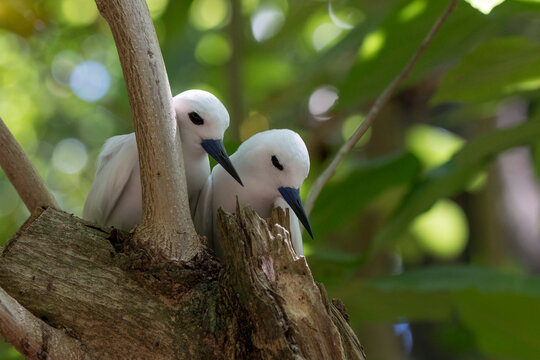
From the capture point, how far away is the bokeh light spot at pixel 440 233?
507 cm

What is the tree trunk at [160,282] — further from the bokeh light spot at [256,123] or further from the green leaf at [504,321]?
the bokeh light spot at [256,123]

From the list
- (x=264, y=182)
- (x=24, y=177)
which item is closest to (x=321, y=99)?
(x=264, y=182)

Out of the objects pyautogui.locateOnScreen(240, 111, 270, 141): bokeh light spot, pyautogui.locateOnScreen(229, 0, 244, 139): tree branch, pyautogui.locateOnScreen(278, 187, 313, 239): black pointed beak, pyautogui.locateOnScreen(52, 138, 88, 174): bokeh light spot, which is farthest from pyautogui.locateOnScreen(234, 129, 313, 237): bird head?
pyautogui.locateOnScreen(52, 138, 88, 174): bokeh light spot

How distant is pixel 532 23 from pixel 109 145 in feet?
13.2

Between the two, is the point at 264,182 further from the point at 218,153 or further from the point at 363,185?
the point at 363,185

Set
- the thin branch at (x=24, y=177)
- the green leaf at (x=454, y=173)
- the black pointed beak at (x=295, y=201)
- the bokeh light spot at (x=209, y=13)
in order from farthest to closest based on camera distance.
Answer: the bokeh light spot at (x=209, y=13) → the green leaf at (x=454, y=173) → the black pointed beak at (x=295, y=201) → the thin branch at (x=24, y=177)

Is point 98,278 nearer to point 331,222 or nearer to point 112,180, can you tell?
point 112,180

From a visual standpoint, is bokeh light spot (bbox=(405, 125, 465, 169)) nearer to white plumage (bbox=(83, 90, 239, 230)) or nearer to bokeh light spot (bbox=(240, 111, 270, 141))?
bokeh light spot (bbox=(240, 111, 270, 141))

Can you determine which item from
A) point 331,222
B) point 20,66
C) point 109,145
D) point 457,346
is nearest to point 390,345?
point 331,222

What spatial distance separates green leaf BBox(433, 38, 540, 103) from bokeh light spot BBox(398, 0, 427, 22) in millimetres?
327

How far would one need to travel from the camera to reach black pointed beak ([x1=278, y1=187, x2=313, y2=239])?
8.07 ft

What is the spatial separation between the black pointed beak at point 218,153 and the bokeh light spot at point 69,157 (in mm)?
5893

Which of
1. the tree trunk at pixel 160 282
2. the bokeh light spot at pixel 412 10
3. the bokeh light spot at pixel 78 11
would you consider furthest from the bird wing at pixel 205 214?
the bokeh light spot at pixel 78 11

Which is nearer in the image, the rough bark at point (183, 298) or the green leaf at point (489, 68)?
the rough bark at point (183, 298)
